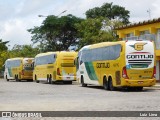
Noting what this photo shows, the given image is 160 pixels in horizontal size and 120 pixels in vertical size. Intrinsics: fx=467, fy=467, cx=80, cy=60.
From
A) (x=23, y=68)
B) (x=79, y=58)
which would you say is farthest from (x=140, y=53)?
(x=23, y=68)

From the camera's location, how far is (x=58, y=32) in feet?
281

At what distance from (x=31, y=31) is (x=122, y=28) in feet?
148

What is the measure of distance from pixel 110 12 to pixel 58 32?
1023cm

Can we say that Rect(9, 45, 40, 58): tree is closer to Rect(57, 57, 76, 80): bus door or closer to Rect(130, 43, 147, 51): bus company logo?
Rect(57, 57, 76, 80): bus door

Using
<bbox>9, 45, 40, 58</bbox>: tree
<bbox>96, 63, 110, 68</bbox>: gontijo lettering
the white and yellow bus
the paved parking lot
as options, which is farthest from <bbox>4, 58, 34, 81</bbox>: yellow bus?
<bbox>9, 45, 40, 58</bbox>: tree

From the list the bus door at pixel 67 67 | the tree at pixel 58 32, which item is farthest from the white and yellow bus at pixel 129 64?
the tree at pixel 58 32

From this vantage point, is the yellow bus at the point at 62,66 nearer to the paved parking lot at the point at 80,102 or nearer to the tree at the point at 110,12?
the paved parking lot at the point at 80,102

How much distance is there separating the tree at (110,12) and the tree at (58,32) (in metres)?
3.28

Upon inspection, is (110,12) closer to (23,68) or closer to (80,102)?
(23,68)

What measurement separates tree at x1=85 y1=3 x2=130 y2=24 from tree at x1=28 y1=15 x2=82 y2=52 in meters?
3.28

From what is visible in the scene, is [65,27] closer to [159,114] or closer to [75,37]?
[75,37]

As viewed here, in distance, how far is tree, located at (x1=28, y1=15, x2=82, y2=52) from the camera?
3356 inches

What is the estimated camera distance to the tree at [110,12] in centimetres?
8538

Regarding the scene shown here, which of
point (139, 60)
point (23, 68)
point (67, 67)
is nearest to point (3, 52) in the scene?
point (23, 68)
